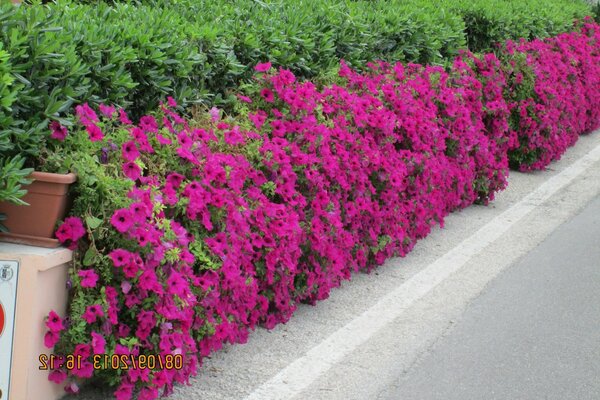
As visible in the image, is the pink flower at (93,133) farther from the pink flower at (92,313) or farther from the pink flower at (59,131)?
the pink flower at (92,313)

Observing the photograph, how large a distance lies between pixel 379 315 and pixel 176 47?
2.00 m

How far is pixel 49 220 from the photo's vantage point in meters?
4.17

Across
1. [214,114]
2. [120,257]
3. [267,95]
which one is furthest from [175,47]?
[120,257]

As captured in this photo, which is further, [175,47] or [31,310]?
[175,47]

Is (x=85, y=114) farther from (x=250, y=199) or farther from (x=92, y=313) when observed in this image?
(x=250, y=199)

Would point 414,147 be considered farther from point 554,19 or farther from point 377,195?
point 554,19

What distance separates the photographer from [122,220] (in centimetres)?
416

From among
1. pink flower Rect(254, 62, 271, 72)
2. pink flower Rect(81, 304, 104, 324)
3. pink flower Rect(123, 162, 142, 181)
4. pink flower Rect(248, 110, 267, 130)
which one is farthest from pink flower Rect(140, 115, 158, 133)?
pink flower Rect(254, 62, 271, 72)

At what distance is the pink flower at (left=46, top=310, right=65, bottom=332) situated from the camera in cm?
406

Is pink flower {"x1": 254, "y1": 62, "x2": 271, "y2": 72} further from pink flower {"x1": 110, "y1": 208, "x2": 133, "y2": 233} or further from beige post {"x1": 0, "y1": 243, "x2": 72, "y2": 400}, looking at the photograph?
beige post {"x1": 0, "y1": 243, "x2": 72, "y2": 400}

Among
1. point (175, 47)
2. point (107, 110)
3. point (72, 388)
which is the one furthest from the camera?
point (175, 47)

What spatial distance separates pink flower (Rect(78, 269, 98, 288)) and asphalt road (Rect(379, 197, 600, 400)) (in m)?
1.58

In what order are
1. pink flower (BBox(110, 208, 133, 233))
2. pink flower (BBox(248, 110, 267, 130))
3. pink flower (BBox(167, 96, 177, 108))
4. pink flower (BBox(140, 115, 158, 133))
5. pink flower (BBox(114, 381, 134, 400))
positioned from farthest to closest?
pink flower (BBox(248, 110, 267, 130)) < pink flower (BBox(167, 96, 177, 108)) < pink flower (BBox(140, 115, 158, 133)) < pink flower (BBox(114, 381, 134, 400)) < pink flower (BBox(110, 208, 133, 233))

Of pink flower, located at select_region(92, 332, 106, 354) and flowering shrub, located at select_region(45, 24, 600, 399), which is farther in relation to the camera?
flowering shrub, located at select_region(45, 24, 600, 399)
